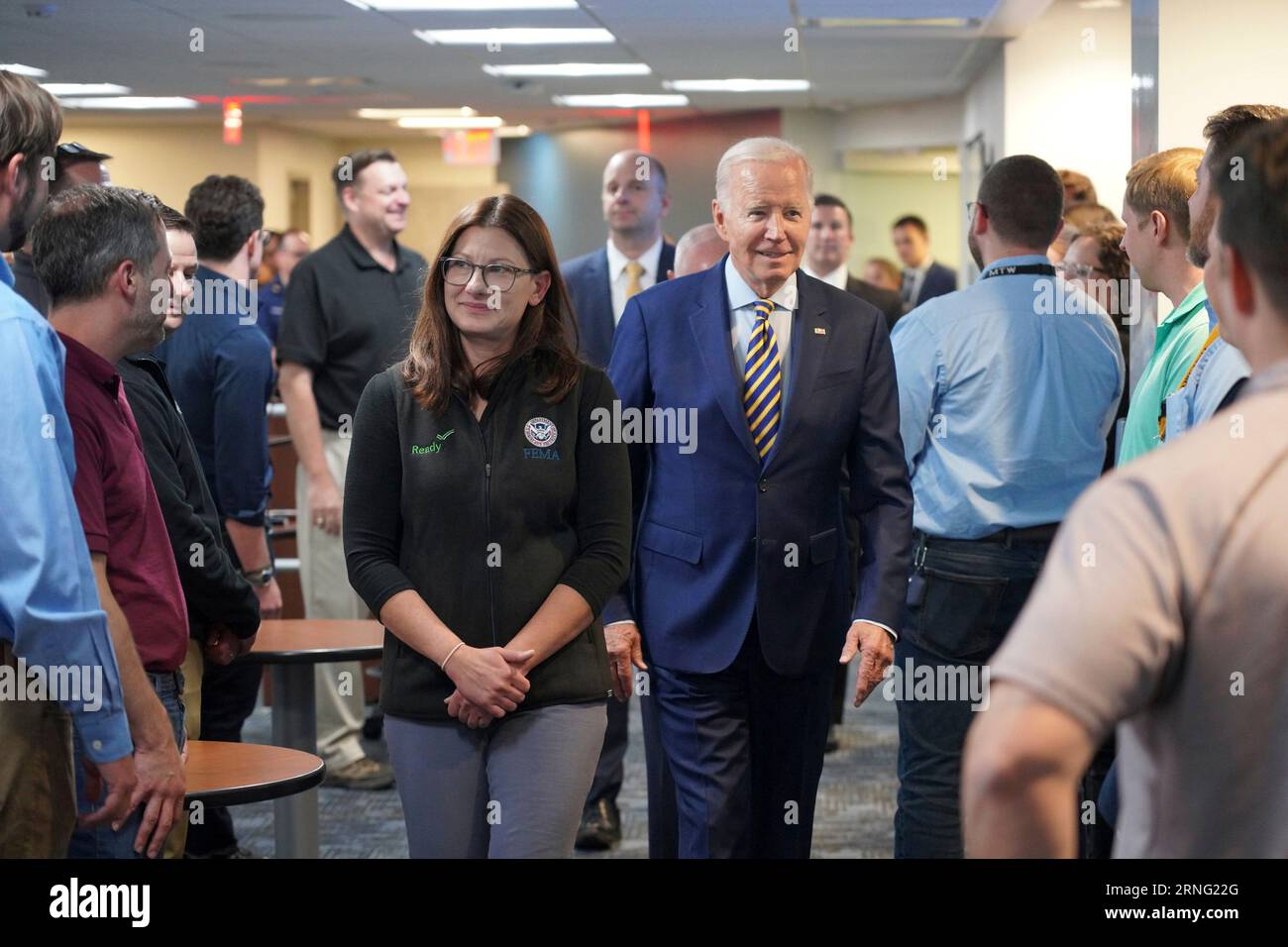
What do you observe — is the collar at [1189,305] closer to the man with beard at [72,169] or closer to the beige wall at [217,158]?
the man with beard at [72,169]

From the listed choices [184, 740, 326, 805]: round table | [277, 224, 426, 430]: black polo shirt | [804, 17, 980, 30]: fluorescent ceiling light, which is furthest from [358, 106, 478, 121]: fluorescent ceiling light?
[184, 740, 326, 805]: round table

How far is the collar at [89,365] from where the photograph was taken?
2184 mm

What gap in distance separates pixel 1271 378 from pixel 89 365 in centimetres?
170

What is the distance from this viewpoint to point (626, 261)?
15.2 feet

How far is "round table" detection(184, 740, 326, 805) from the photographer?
8.29 ft

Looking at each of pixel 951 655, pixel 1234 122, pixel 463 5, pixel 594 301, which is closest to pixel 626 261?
pixel 594 301

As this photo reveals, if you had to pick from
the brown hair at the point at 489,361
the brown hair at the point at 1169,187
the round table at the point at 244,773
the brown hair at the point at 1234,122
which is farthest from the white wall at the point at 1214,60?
the round table at the point at 244,773

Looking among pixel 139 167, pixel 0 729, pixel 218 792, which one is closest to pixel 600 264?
pixel 218 792

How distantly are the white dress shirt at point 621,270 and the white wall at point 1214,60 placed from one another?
1.57 metres

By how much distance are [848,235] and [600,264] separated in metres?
2.40

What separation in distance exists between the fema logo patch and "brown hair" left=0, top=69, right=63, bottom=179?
85cm

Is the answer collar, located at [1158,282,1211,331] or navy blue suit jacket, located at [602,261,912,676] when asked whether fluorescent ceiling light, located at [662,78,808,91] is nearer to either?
navy blue suit jacket, located at [602,261,912,676]

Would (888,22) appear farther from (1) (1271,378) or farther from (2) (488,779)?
(1) (1271,378)
